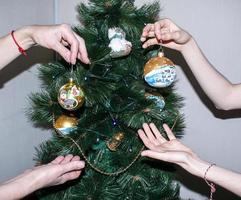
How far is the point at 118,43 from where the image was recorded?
822mm

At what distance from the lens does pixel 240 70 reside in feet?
3.50

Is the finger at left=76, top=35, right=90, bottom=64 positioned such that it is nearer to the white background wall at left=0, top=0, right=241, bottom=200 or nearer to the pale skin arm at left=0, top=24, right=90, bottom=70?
the pale skin arm at left=0, top=24, right=90, bottom=70

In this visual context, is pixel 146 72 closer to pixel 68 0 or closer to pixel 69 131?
pixel 69 131

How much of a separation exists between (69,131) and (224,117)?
1.70 feet

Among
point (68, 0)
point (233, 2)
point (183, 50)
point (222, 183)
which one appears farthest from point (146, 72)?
point (68, 0)

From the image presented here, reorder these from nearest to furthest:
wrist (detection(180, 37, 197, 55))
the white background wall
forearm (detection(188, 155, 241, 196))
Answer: forearm (detection(188, 155, 241, 196)), wrist (detection(180, 37, 197, 55)), the white background wall

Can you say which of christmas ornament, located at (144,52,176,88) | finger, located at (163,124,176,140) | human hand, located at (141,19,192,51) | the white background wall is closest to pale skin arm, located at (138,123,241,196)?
finger, located at (163,124,176,140)

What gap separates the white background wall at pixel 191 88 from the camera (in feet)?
3.47

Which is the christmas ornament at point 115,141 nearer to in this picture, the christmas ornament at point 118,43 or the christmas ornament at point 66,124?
the christmas ornament at point 66,124

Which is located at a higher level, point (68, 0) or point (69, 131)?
point (68, 0)

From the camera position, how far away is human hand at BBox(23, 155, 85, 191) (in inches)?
30.2

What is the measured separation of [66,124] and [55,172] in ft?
0.49

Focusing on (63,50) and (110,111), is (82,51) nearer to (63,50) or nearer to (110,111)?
(63,50)

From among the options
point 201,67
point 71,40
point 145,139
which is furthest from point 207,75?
point 71,40
